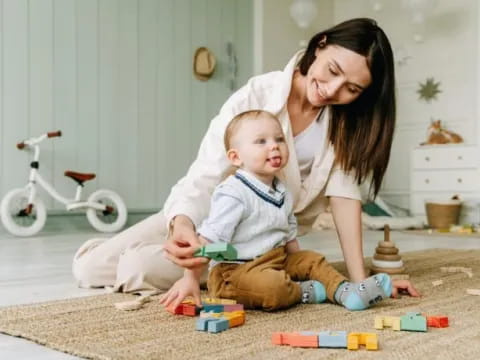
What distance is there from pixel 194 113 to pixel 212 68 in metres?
0.34

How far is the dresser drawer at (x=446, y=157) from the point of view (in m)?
4.38

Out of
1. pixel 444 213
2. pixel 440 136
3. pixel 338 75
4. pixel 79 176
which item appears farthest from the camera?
pixel 440 136

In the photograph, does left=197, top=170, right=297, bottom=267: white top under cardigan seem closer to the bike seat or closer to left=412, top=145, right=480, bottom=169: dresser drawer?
the bike seat

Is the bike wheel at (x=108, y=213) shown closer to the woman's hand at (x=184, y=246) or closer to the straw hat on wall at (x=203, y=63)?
the straw hat on wall at (x=203, y=63)

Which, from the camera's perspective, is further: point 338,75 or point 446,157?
point 446,157

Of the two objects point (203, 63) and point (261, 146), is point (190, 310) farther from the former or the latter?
point (203, 63)

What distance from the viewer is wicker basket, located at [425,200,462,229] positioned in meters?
4.25

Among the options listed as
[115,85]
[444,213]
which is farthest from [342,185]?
[444,213]

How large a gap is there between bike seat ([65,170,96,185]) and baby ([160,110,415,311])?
2.49 meters

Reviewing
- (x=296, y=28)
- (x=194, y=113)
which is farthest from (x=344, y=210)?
(x=296, y=28)

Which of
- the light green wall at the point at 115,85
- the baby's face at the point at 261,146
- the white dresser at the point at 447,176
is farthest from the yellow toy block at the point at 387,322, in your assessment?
the white dresser at the point at 447,176

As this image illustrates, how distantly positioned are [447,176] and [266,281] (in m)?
3.46

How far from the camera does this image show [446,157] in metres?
4.45

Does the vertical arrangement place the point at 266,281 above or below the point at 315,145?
below
